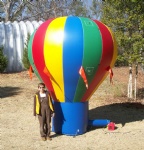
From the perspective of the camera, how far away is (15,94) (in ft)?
43.9

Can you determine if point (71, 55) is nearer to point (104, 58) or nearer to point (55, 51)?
point (55, 51)

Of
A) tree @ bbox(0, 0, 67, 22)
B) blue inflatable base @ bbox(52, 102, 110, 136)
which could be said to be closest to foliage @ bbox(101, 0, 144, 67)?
blue inflatable base @ bbox(52, 102, 110, 136)

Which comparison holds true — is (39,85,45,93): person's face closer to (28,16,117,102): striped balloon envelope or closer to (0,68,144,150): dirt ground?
(28,16,117,102): striped balloon envelope

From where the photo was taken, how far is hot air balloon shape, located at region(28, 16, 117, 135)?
7.50m

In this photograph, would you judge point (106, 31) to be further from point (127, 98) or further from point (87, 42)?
point (127, 98)

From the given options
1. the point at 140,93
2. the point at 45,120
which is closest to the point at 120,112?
the point at 140,93

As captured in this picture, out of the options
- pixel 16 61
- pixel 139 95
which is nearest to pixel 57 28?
pixel 139 95

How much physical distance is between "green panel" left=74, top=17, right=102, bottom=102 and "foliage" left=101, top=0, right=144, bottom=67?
14.4ft

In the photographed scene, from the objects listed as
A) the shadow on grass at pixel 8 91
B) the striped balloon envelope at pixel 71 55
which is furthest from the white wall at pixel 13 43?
the striped balloon envelope at pixel 71 55

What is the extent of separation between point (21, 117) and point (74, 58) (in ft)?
11.4

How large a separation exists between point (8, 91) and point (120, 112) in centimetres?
511

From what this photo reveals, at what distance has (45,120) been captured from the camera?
780 centimetres

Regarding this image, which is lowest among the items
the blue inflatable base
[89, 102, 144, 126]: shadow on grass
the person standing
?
[89, 102, 144, 126]: shadow on grass

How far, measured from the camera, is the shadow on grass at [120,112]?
404 inches
